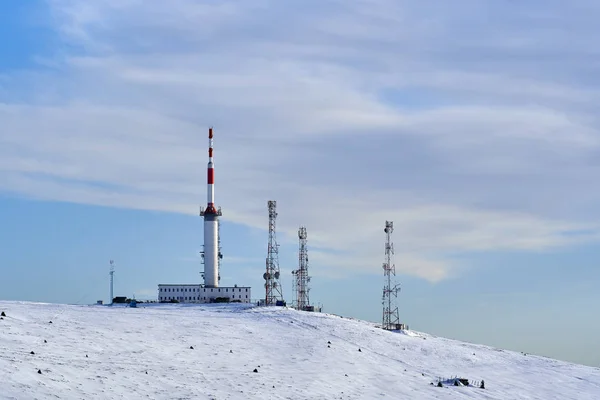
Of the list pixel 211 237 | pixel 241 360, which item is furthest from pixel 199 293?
pixel 241 360

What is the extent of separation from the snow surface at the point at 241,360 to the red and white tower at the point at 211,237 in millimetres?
26379

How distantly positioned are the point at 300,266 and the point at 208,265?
18624 mm

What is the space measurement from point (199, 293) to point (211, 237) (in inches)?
333

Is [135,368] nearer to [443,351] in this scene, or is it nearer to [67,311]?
[67,311]

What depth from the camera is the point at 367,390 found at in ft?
222

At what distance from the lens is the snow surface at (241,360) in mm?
57656

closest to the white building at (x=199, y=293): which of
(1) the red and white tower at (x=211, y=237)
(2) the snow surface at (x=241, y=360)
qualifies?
(1) the red and white tower at (x=211, y=237)

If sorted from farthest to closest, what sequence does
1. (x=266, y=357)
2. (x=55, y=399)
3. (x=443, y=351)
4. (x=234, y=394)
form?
(x=443, y=351) < (x=266, y=357) < (x=234, y=394) < (x=55, y=399)

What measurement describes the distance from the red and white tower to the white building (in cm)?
324

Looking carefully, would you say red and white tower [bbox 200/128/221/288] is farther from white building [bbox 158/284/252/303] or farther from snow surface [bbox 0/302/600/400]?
snow surface [bbox 0/302/600/400]

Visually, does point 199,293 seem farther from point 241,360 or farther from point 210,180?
point 241,360

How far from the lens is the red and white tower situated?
12862cm

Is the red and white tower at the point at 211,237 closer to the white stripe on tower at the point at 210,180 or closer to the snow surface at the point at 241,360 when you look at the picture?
the white stripe on tower at the point at 210,180

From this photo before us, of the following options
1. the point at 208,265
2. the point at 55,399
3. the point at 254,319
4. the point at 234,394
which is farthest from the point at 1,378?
the point at 208,265
